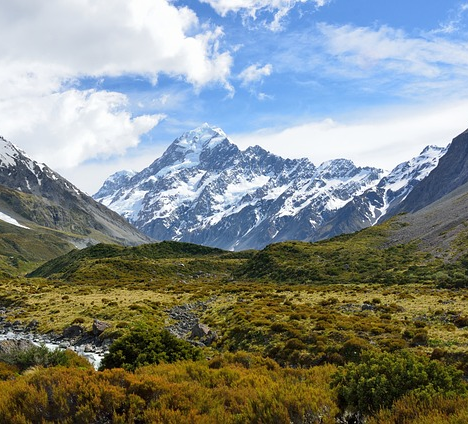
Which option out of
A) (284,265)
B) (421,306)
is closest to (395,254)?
(284,265)

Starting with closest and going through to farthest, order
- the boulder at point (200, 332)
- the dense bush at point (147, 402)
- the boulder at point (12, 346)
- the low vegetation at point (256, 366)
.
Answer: the dense bush at point (147, 402) → the low vegetation at point (256, 366) → the boulder at point (12, 346) → the boulder at point (200, 332)

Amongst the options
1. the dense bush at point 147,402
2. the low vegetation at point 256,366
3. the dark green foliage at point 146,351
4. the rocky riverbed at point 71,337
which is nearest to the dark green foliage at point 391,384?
the low vegetation at point 256,366

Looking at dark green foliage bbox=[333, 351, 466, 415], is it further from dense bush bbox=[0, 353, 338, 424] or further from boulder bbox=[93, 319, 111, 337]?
boulder bbox=[93, 319, 111, 337]

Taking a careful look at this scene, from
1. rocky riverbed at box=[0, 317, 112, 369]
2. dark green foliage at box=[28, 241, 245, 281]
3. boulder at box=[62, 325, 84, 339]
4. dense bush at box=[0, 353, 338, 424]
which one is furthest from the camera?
dark green foliage at box=[28, 241, 245, 281]

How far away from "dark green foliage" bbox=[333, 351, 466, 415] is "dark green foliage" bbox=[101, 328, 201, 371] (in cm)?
844

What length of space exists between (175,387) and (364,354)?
6519 mm

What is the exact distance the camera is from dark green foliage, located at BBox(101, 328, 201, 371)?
1738 cm

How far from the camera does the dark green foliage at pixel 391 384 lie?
409 inches

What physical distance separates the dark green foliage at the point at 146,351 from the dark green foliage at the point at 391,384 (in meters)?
8.44

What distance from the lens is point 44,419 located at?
10.1 metres

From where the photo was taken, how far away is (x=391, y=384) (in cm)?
1076

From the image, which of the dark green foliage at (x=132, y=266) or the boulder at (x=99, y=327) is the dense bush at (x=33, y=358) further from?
the dark green foliage at (x=132, y=266)

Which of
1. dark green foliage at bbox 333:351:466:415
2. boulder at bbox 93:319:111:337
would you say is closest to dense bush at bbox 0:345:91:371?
dark green foliage at bbox 333:351:466:415

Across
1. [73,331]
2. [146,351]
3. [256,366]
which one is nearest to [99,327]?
[73,331]
